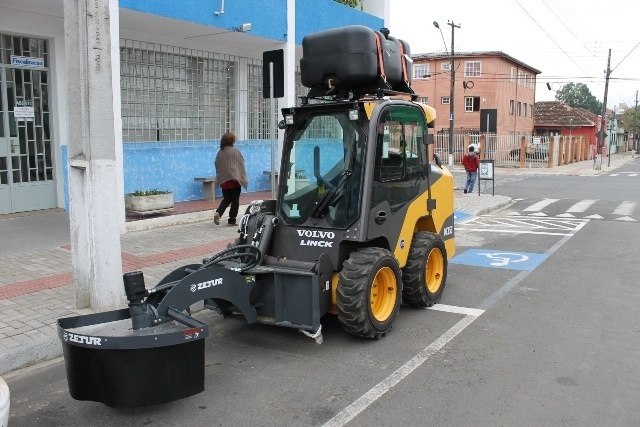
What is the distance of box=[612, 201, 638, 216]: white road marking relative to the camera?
1509cm

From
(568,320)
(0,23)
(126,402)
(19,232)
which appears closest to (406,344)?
(568,320)

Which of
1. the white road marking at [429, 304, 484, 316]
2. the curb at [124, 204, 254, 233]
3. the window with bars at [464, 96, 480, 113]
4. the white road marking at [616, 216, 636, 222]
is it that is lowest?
the white road marking at [429, 304, 484, 316]

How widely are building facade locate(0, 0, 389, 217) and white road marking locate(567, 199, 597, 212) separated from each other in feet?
24.8

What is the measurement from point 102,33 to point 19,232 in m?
5.11

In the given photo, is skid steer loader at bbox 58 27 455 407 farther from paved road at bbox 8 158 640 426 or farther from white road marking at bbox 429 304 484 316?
paved road at bbox 8 158 640 426

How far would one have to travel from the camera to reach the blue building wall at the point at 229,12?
10.1 metres

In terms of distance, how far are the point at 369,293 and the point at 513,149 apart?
124ft

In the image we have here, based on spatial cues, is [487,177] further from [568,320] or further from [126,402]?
[126,402]

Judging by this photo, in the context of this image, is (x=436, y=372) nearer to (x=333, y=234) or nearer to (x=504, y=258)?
(x=333, y=234)

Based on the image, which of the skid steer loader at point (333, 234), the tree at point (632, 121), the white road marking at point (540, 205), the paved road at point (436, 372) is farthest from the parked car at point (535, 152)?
the tree at point (632, 121)

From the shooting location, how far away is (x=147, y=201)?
34.8 feet

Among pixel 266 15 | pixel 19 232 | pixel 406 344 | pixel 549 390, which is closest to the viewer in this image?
pixel 549 390

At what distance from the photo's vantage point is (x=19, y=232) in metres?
9.27

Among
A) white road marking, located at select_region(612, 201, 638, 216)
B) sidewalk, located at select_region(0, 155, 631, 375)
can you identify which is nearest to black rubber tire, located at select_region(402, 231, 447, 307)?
sidewalk, located at select_region(0, 155, 631, 375)
